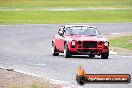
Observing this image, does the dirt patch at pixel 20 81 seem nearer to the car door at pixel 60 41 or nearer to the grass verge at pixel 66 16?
the car door at pixel 60 41

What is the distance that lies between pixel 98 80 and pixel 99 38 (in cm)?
1462

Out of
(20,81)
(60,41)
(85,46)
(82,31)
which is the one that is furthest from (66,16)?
(20,81)

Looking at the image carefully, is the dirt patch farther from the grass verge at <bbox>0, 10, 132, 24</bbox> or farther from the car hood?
the grass verge at <bbox>0, 10, 132, 24</bbox>

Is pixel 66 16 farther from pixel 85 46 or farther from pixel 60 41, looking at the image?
pixel 85 46

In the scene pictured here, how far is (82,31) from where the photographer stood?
24.2m

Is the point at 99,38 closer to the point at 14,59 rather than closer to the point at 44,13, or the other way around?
the point at 14,59

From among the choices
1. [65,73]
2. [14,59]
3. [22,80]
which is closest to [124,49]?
[14,59]

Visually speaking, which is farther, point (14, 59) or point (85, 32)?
point (85, 32)

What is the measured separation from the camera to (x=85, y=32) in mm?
24172

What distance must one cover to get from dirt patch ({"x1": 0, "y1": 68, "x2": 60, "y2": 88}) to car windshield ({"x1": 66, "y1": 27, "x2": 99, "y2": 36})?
7965 mm

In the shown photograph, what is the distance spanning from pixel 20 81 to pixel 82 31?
33.7 feet

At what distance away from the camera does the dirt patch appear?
12930mm

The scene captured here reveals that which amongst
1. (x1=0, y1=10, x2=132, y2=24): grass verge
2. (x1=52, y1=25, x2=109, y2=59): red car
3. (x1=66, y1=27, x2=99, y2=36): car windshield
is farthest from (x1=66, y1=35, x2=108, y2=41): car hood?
(x1=0, y1=10, x2=132, y2=24): grass verge

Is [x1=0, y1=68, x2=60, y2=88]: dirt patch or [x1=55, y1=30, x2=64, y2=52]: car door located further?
[x1=55, y1=30, x2=64, y2=52]: car door
